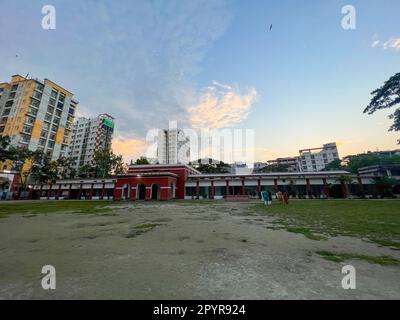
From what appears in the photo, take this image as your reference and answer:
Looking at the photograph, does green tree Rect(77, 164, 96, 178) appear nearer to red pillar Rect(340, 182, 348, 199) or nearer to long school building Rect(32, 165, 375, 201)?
long school building Rect(32, 165, 375, 201)

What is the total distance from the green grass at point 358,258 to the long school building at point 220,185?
26986 millimetres

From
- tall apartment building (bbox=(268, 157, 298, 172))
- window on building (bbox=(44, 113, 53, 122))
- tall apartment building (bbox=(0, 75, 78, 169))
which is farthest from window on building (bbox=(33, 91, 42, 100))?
tall apartment building (bbox=(268, 157, 298, 172))

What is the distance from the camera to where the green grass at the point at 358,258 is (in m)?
3.39

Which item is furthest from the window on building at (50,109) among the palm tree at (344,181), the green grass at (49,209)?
the palm tree at (344,181)

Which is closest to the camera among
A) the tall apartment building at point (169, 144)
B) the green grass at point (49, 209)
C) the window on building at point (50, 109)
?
the green grass at point (49, 209)

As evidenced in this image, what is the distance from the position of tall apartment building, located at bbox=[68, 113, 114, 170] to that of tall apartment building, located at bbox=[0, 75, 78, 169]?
22.9 metres

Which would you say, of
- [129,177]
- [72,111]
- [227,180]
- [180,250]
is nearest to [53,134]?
[72,111]

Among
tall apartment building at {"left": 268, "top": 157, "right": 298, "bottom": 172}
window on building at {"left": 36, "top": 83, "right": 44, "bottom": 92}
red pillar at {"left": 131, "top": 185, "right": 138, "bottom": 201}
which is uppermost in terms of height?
window on building at {"left": 36, "top": 83, "right": 44, "bottom": 92}

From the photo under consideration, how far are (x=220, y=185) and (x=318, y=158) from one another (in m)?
74.7

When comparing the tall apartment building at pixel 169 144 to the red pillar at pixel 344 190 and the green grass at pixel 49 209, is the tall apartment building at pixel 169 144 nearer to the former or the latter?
the red pillar at pixel 344 190

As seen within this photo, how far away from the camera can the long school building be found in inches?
1283

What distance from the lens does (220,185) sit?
3647 cm

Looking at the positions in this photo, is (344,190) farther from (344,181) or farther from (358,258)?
(358,258)
